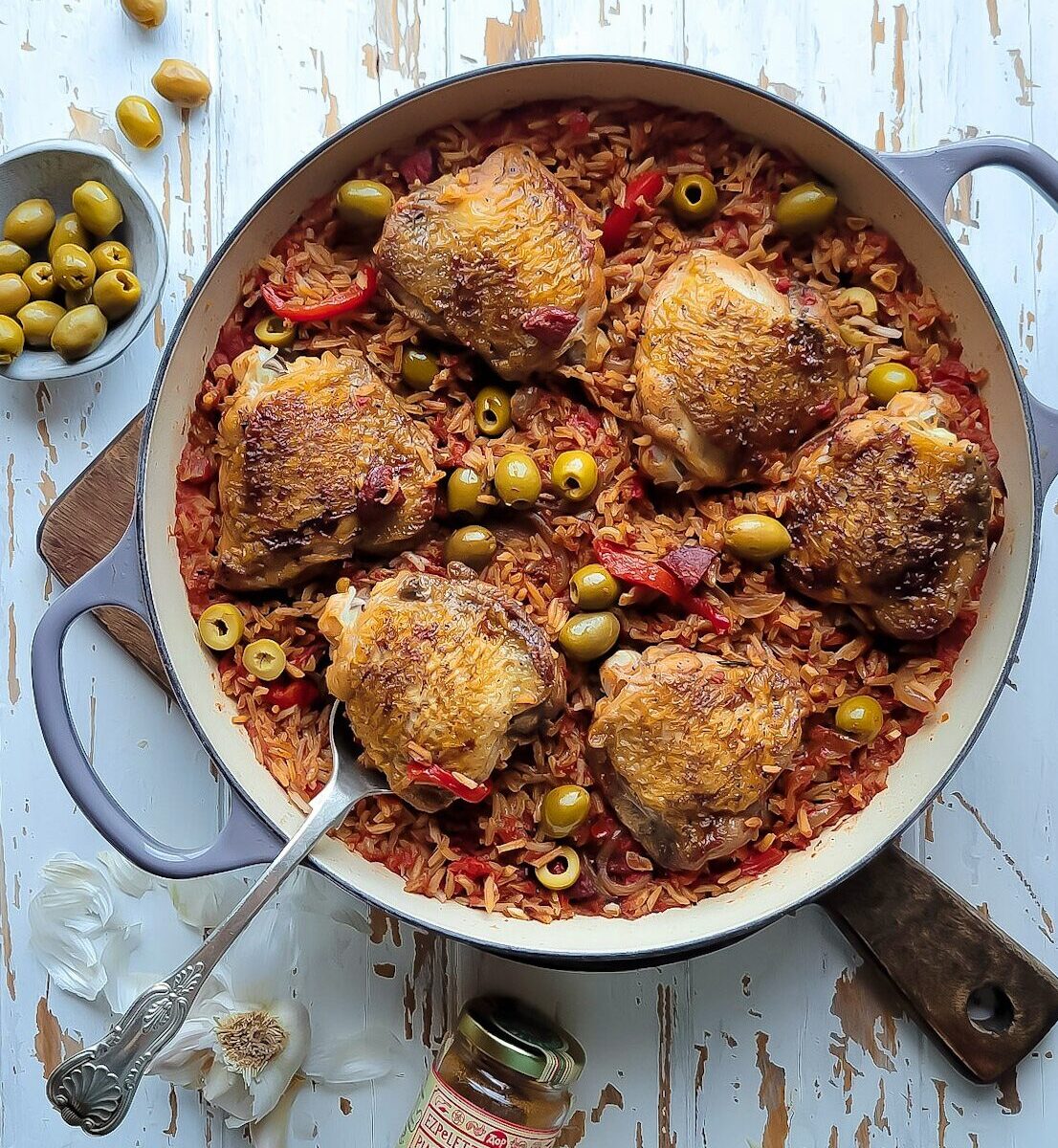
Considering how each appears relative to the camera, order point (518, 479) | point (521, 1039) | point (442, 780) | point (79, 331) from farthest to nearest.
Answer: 1. point (79, 331)
2. point (521, 1039)
3. point (518, 479)
4. point (442, 780)

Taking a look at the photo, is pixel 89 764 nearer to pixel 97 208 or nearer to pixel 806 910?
pixel 97 208

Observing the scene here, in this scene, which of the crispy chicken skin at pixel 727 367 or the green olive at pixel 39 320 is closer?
the crispy chicken skin at pixel 727 367

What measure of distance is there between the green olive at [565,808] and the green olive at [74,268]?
218 cm

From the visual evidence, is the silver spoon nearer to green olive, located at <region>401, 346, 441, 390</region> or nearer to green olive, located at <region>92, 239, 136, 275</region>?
green olive, located at <region>401, 346, 441, 390</region>

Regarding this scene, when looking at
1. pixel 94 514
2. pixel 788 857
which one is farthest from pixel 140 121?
pixel 788 857

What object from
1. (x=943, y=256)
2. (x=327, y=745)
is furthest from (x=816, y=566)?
(x=327, y=745)

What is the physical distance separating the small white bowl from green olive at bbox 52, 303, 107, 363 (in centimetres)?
4

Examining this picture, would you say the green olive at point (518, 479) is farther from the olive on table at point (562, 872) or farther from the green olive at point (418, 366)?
the olive on table at point (562, 872)

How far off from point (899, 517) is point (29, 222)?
2.87 meters

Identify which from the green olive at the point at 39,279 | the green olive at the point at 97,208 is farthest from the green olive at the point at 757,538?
the green olive at the point at 39,279

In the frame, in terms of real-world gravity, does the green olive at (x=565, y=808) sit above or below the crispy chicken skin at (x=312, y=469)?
below

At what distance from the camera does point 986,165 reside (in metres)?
3.03

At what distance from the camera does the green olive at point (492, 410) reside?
336cm

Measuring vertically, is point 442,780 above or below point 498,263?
below
